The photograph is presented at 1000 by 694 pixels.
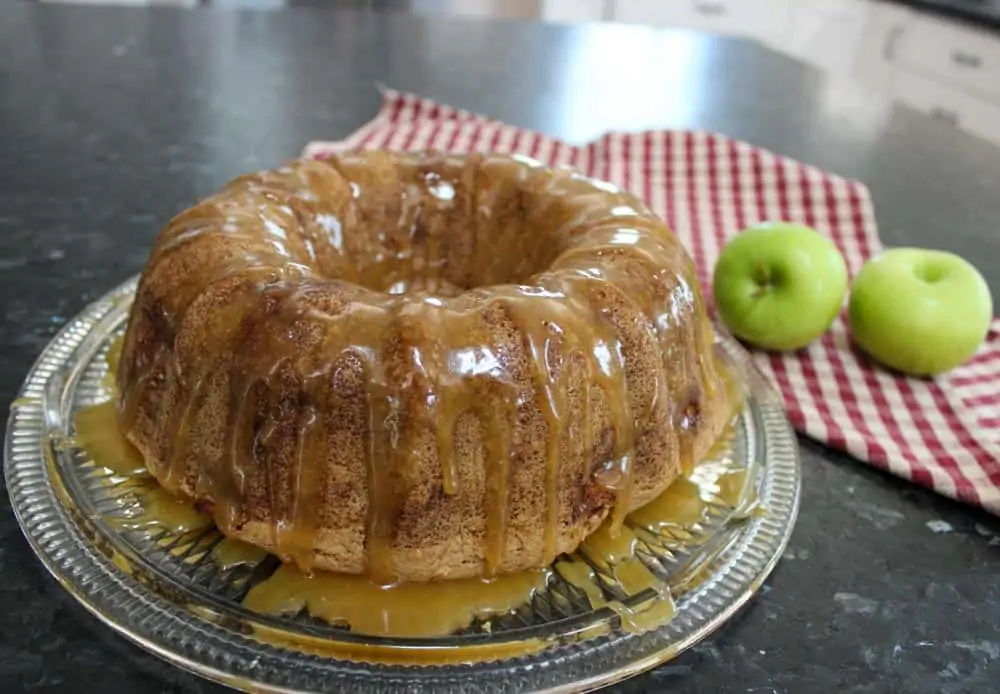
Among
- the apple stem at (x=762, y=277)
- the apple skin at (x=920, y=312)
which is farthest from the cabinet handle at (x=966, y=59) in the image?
the apple stem at (x=762, y=277)

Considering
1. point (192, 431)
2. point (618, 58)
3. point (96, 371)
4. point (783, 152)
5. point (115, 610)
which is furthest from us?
point (618, 58)

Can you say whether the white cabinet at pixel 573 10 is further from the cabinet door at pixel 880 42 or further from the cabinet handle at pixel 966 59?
the cabinet handle at pixel 966 59

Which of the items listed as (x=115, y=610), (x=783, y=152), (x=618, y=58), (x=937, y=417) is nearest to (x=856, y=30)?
(x=618, y=58)

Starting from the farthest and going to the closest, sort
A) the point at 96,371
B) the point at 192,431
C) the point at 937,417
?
the point at 937,417
the point at 96,371
the point at 192,431

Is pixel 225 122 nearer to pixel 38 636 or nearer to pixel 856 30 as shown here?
pixel 38 636

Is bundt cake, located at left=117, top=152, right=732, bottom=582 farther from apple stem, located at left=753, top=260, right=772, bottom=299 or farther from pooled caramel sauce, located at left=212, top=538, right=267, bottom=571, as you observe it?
apple stem, located at left=753, top=260, right=772, bottom=299
